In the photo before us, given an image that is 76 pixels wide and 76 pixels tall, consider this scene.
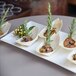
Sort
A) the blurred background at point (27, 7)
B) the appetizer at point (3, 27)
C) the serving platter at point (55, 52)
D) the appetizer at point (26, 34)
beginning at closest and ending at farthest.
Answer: the serving platter at point (55, 52)
the appetizer at point (26, 34)
the appetizer at point (3, 27)
the blurred background at point (27, 7)

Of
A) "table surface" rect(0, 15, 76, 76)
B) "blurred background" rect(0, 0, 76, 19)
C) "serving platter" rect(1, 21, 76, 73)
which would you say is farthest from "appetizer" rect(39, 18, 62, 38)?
"blurred background" rect(0, 0, 76, 19)

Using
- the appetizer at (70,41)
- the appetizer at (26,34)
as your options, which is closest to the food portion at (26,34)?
the appetizer at (26,34)

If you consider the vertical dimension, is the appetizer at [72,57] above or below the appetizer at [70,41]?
below

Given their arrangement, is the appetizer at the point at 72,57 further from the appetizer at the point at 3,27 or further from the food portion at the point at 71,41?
the appetizer at the point at 3,27

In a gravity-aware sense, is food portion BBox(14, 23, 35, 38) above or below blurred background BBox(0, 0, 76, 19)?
above

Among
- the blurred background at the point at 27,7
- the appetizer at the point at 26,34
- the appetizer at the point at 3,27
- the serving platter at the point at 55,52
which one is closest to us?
the serving platter at the point at 55,52

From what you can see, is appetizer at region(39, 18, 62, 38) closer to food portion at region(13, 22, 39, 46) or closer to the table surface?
food portion at region(13, 22, 39, 46)

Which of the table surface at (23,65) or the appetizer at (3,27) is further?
the appetizer at (3,27)

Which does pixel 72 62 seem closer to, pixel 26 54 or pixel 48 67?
pixel 48 67
